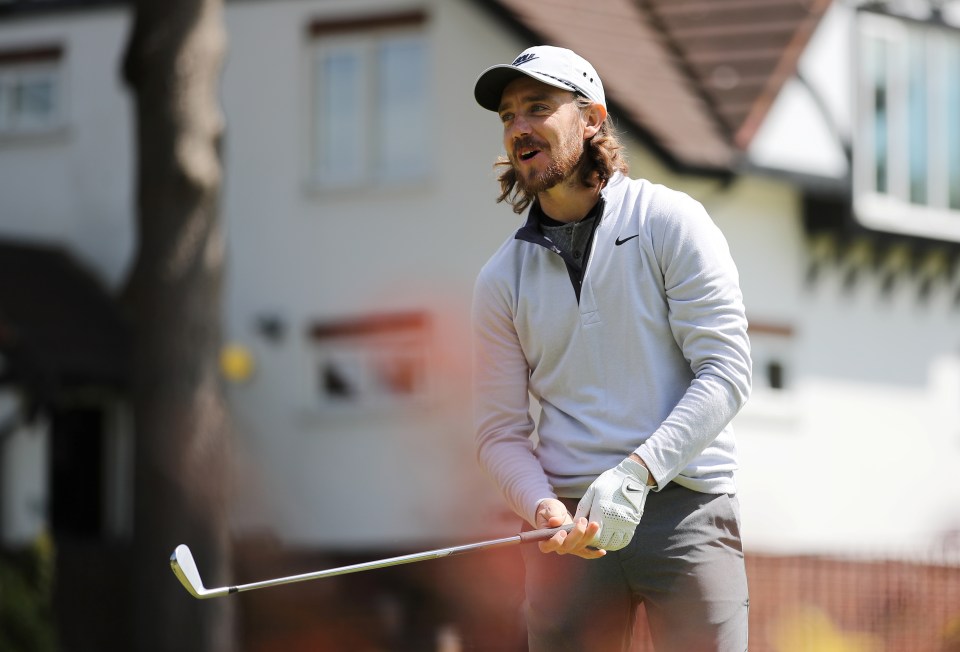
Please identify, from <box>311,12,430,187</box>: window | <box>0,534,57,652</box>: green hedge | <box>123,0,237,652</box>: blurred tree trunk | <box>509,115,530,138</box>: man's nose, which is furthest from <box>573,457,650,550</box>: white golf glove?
<box>311,12,430,187</box>: window

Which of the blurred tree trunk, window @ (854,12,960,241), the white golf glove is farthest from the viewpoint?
window @ (854,12,960,241)

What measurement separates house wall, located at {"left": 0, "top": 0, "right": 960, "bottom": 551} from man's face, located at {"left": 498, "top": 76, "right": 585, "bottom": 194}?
33.3ft

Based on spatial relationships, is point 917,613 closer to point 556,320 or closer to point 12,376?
point 556,320

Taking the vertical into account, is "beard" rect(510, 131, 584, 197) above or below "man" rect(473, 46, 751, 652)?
above

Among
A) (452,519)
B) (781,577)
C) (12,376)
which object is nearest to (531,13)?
(452,519)

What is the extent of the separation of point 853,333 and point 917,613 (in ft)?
26.4

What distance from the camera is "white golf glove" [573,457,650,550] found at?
3596mm

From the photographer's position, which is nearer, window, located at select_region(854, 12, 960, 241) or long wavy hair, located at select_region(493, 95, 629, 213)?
long wavy hair, located at select_region(493, 95, 629, 213)

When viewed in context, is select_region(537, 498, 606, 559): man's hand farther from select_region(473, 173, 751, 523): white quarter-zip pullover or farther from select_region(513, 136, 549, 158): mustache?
select_region(513, 136, 549, 158): mustache

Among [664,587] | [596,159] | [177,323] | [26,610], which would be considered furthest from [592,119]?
[26,610]

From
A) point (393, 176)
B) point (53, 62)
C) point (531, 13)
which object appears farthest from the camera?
point (53, 62)

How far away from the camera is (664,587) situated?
12.3 ft

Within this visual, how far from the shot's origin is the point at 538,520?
3.77 meters

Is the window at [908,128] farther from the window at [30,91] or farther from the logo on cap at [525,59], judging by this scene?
the logo on cap at [525,59]
